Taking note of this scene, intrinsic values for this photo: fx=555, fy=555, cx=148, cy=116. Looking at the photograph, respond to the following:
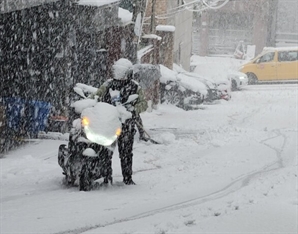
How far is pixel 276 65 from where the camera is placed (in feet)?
93.4

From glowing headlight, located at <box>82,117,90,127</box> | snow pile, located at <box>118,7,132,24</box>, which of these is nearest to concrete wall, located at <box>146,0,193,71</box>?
snow pile, located at <box>118,7,132,24</box>

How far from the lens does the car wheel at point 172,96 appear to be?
20.6 metres

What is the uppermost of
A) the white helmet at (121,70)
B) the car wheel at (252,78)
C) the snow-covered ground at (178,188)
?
the white helmet at (121,70)

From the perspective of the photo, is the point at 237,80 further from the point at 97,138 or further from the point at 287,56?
the point at 97,138

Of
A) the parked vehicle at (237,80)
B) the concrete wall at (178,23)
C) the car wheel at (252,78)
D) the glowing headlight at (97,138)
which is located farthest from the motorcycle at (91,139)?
the car wheel at (252,78)

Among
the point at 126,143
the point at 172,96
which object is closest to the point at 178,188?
the point at 126,143

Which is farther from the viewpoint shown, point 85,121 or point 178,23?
point 178,23

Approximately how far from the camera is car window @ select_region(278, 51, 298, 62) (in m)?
28.2

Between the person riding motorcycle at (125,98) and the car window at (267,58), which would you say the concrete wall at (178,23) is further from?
the person riding motorcycle at (125,98)

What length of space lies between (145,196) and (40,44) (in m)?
7.63

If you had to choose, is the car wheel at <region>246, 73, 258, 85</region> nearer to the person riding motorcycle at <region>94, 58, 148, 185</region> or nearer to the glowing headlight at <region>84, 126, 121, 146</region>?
the person riding motorcycle at <region>94, 58, 148, 185</region>

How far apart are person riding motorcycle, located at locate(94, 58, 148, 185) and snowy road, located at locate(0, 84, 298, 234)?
548 mm

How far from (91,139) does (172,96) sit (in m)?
13.6

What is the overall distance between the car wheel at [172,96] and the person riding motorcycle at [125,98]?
A: 12.6 metres
